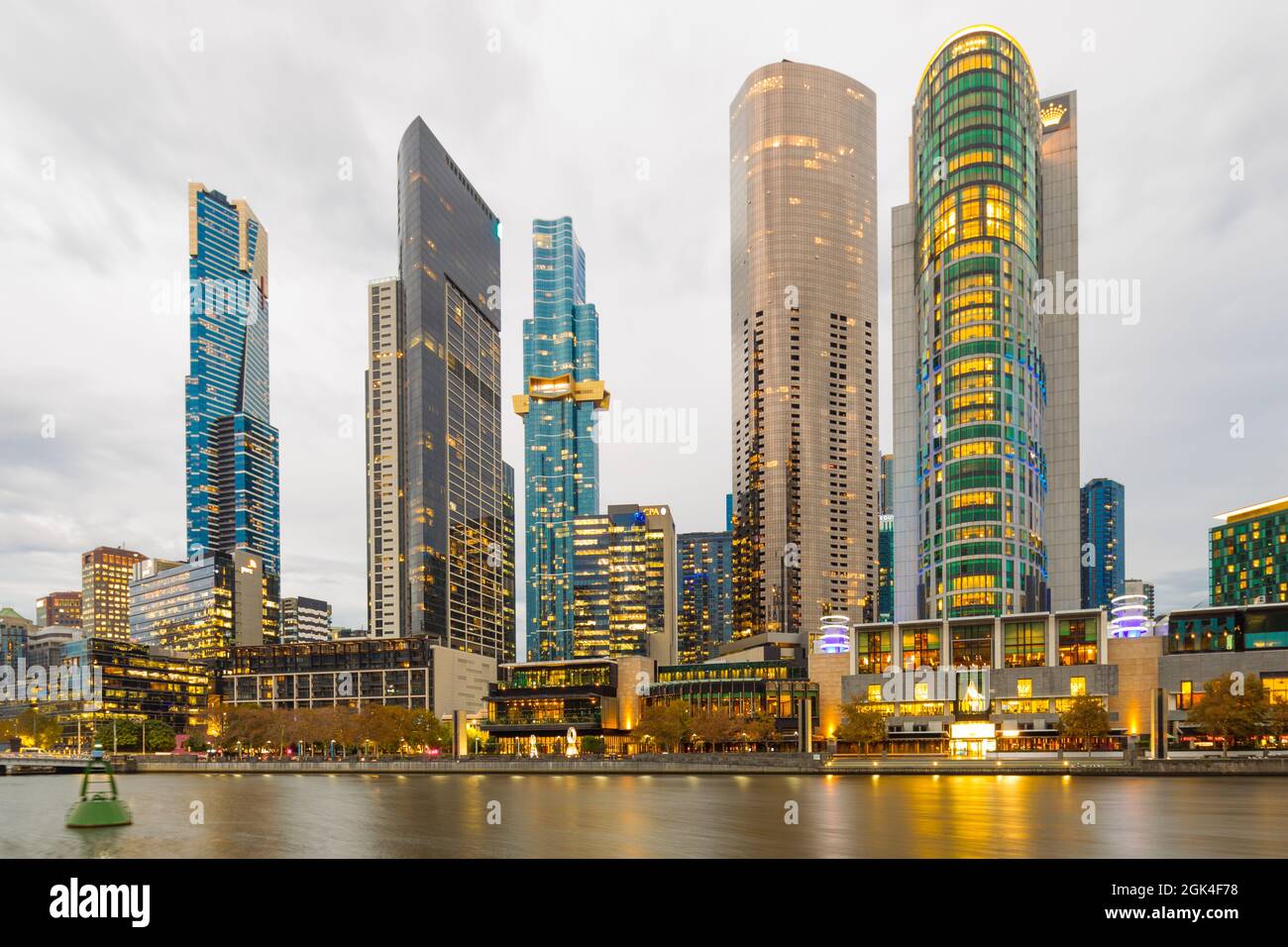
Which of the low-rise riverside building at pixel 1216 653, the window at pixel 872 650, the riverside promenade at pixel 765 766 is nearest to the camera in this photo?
the riverside promenade at pixel 765 766

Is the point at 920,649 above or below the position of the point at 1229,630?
below

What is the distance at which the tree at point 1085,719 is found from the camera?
13362 cm

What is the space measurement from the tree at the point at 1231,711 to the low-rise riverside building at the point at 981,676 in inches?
714

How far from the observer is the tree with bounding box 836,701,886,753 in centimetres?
14288

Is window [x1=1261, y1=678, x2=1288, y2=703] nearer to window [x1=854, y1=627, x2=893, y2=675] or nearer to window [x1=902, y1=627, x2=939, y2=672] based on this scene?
window [x1=902, y1=627, x2=939, y2=672]

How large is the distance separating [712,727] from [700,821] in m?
104

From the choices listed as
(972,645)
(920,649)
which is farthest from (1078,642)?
(920,649)

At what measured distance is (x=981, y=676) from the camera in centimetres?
15275

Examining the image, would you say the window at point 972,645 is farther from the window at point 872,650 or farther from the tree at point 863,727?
the tree at point 863,727

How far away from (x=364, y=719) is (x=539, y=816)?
413ft

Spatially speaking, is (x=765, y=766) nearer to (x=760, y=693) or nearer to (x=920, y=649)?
(x=920, y=649)

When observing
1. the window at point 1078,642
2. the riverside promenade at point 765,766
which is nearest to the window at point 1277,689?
the riverside promenade at point 765,766

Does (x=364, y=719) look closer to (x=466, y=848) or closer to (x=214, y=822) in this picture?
(x=214, y=822)

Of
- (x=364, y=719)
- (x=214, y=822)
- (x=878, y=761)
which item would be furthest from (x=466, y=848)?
(x=364, y=719)
